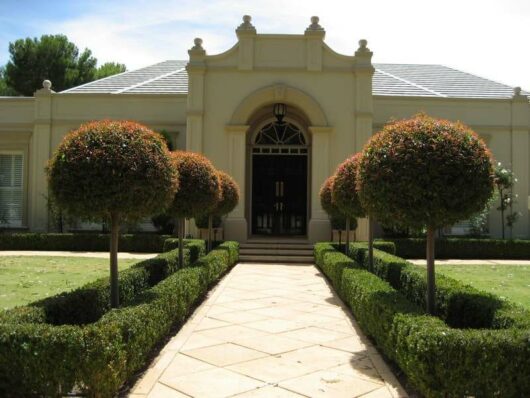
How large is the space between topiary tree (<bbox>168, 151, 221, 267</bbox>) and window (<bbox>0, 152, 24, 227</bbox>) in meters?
13.7

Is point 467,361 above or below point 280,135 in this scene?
below

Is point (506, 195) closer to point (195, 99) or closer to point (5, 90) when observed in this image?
point (195, 99)

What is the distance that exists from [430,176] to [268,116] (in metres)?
16.1

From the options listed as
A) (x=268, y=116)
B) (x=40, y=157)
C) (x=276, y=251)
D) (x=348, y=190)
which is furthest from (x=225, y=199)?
(x=40, y=157)

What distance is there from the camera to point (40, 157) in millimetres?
21969

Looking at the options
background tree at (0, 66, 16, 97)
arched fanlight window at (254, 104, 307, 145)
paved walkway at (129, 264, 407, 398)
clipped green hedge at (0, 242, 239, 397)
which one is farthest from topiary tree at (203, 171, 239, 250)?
background tree at (0, 66, 16, 97)

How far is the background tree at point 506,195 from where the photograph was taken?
19.9 meters

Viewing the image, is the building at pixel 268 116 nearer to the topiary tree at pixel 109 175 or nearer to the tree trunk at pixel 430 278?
the topiary tree at pixel 109 175

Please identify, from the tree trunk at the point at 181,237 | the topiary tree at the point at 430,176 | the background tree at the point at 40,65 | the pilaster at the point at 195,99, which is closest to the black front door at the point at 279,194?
the pilaster at the point at 195,99

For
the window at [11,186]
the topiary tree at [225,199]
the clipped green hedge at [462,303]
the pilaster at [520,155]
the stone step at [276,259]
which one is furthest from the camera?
the window at [11,186]

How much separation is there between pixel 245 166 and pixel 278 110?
249 cm

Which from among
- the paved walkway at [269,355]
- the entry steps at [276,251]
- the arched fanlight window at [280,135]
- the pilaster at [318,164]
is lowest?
the paved walkway at [269,355]

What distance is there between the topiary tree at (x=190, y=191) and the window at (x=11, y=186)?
1374 cm

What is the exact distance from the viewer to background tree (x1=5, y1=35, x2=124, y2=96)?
39.7m
